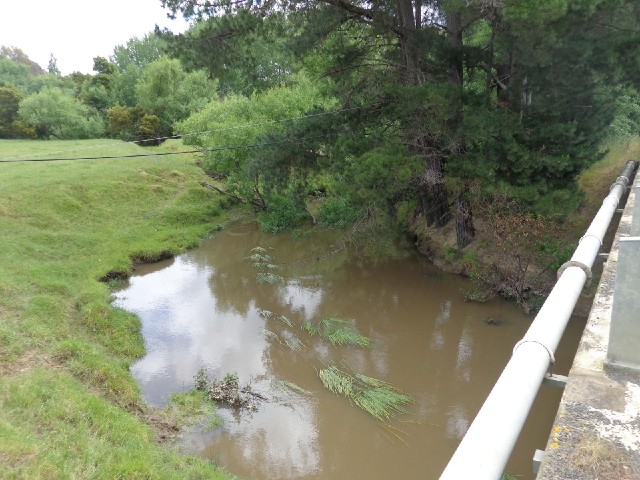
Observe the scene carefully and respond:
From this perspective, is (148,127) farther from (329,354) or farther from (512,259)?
(512,259)

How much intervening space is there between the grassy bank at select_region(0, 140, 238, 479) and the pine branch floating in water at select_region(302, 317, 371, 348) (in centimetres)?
357

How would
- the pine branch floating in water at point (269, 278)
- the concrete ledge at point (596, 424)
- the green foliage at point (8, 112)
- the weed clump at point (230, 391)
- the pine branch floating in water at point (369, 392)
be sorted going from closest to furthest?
A: the concrete ledge at point (596, 424)
the pine branch floating in water at point (369, 392)
the weed clump at point (230, 391)
the pine branch floating in water at point (269, 278)
the green foliage at point (8, 112)

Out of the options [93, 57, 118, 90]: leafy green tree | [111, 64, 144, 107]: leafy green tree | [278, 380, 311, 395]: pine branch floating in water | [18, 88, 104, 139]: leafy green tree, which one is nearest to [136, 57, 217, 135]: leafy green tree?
[18, 88, 104, 139]: leafy green tree

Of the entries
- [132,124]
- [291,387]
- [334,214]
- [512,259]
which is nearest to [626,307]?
[291,387]

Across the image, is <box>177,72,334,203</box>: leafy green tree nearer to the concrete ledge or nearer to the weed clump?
the weed clump

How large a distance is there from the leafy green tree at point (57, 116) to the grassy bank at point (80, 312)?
1269 centimetres

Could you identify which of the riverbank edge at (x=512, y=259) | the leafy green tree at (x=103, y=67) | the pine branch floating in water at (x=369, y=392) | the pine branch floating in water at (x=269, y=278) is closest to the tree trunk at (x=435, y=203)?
the riverbank edge at (x=512, y=259)

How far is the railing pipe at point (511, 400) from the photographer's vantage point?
187 centimetres

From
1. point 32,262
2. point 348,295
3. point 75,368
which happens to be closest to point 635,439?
point 75,368

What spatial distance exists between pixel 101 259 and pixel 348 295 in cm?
695

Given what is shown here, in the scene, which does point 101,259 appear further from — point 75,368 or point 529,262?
point 529,262

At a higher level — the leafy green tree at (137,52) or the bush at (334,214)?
the leafy green tree at (137,52)

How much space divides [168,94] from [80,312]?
2538 centimetres

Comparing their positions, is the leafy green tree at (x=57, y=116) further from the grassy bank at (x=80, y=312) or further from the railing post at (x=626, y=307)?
the railing post at (x=626, y=307)
